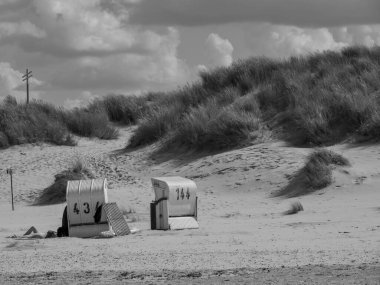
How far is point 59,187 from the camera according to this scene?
2105cm

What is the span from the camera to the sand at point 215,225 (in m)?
11.0

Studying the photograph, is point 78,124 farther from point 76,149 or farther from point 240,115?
point 240,115

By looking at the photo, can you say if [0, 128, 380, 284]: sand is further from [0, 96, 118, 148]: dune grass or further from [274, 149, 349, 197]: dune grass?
[0, 96, 118, 148]: dune grass

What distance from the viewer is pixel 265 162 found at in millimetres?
21219

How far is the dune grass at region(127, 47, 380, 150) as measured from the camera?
2291 centimetres

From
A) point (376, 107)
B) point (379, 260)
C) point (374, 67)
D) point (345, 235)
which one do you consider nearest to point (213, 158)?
point (376, 107)

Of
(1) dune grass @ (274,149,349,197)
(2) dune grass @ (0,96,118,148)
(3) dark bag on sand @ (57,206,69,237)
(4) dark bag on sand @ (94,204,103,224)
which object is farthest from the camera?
(2) dune grass @ (0,96,118,148)

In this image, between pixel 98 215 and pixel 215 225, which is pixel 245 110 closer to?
pixel 215 225

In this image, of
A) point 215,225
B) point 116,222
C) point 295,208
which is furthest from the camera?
point 295,208

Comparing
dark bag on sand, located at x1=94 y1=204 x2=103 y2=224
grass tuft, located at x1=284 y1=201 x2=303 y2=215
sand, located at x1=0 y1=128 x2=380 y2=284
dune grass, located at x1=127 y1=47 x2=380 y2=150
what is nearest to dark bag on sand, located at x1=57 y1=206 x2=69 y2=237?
dark bag on sand, located at x1=94 y1=204 x2=103 y2=224

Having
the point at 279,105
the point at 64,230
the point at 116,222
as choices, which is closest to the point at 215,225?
the point at 116,222

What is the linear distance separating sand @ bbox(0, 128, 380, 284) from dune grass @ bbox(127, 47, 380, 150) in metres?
0.80

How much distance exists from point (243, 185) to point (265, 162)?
1.14 metres

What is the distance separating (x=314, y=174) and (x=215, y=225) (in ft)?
12.8
